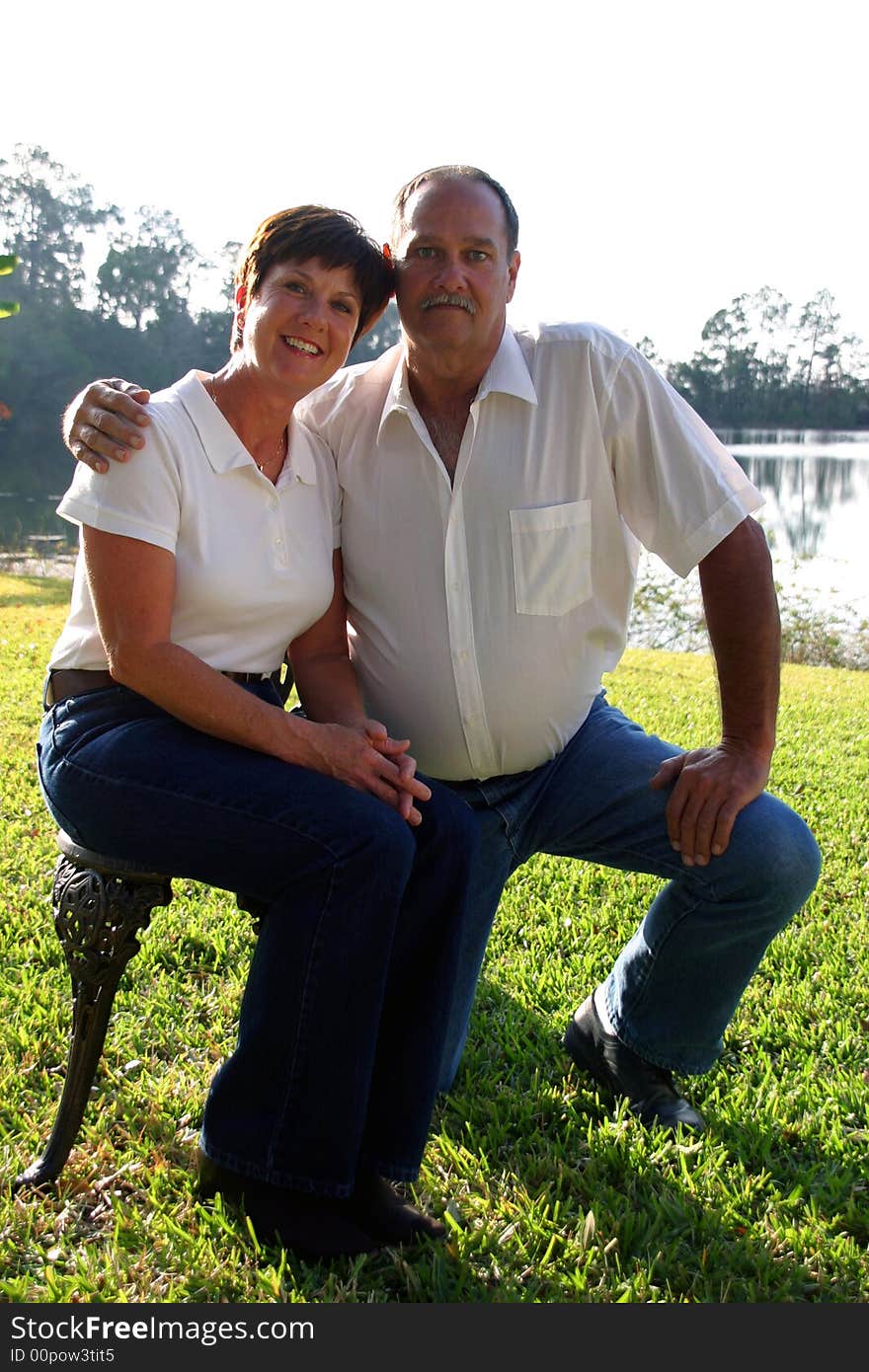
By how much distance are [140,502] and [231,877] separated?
2.55 feet

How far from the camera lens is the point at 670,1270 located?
89.9 inches

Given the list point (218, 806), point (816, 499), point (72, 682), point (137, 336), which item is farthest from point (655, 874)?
point (137, 336)

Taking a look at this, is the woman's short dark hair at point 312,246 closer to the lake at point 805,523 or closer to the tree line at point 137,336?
the lake at point 805,523

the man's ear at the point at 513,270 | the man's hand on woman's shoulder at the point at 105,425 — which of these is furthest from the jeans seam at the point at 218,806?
the man's ear at the point at 513,270

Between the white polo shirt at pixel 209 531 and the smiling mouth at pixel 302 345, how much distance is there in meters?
0.22

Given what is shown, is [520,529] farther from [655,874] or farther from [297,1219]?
[297,1219]

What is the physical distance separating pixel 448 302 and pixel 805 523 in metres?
22.6

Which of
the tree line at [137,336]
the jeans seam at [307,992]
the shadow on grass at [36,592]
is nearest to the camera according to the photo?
the jeans seam at [307,992]

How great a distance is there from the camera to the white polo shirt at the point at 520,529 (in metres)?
2.85

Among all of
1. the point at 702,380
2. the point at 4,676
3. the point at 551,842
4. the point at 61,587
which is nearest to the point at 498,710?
the point at 551,842

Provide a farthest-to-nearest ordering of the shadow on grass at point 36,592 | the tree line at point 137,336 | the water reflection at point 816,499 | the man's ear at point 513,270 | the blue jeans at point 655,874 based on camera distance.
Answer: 1. the tree line at point 137,336
2. the water reflection at point 816,499
3. the shadow on grass at point 36,592
4. the man's ear at point 513,270
5. the blue jeans at point 655,874

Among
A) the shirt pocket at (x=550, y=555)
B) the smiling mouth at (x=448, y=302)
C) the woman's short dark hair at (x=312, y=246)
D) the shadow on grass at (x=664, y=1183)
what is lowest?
the shadow on grass at (x=664, y=1183)

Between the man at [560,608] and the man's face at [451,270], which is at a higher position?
the man's face at [451,270]

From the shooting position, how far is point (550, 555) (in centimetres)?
286
